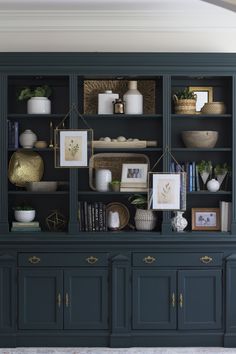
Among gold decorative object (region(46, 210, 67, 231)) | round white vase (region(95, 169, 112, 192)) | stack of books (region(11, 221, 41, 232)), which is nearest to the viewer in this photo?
stack of books (region(11, 221, 41, 232))

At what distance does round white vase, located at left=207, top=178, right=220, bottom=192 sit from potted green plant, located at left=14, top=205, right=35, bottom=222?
1507mm

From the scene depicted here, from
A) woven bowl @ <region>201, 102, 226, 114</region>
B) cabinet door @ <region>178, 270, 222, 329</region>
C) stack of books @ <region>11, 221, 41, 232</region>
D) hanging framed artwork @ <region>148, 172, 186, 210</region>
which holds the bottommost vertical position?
cabinet door @ <region>178, 270, 222, 329</region>

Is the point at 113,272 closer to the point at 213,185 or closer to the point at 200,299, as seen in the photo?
the point at 200,299

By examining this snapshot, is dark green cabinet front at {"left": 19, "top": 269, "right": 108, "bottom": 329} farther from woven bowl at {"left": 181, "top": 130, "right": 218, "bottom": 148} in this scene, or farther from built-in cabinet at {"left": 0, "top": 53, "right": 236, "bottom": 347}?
woven bowl at {"left": 181, "top": 130, "right": 218, "bottom": 148}

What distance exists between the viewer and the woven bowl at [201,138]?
4551mm

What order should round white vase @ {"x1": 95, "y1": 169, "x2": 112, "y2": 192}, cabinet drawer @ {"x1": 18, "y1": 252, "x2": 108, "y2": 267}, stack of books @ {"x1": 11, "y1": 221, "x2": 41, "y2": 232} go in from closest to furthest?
cabinet drawer @ {"x1": 18, "y1": 252, "x2": 108, "y2": 267} → stack of books @ {"x1": 11, "y1": 221, "x2": 41, "y2": 232} → round white vase @ {"x1": 95, "y1": 169, "x2": 112, "y2": 192}

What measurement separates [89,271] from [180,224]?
856 millimetres

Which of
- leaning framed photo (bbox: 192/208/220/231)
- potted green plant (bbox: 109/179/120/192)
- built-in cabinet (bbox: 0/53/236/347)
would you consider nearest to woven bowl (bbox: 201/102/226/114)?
built-in cabinet (bbox: 0/53/236/347)

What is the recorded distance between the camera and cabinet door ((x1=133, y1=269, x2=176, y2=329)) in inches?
174

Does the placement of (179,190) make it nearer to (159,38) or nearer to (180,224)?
(180,224)

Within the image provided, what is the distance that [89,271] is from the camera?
173 inches

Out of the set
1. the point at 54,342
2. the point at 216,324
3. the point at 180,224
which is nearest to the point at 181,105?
the point at 180,224

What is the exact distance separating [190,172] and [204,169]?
131 millimetres

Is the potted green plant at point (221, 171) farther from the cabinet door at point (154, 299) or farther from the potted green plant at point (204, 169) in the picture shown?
the cabinet door at point (154, 299)
